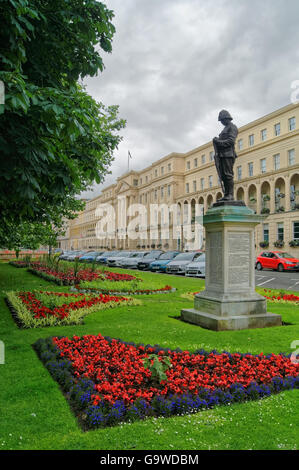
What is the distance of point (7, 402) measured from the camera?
3.96 meters

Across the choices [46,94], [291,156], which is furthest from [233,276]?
[291,156]

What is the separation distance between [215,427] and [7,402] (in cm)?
229

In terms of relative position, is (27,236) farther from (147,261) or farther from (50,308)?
(147,261)

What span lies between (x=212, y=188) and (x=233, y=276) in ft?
176

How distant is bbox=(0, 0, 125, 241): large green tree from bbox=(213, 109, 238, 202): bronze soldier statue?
10.8 feet

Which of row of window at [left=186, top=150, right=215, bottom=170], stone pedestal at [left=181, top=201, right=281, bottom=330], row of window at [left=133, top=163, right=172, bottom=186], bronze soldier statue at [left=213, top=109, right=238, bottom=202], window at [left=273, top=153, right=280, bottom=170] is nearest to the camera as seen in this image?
stone pedestal at [left=181, top=201, right=281, bottom=330]

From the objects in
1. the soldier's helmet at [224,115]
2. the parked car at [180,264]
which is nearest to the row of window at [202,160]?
the parked car at [180,264]

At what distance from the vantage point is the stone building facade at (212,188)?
43031 millimetres

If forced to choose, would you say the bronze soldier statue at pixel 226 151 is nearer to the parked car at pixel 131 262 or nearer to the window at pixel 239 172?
Result: the parked car at pixel 131 262

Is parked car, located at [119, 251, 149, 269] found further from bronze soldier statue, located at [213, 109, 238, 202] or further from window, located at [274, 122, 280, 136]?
window, located at [274, 122, 280, 136]

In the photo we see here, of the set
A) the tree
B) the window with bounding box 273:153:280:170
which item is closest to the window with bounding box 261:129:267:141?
the window with bounding box 273:153:280:170

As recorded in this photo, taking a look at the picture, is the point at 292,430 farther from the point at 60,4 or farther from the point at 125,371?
the point at 60,4

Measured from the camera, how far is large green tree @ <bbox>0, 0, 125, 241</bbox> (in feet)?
15.0

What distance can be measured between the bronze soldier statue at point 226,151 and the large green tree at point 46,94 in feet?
10.8
